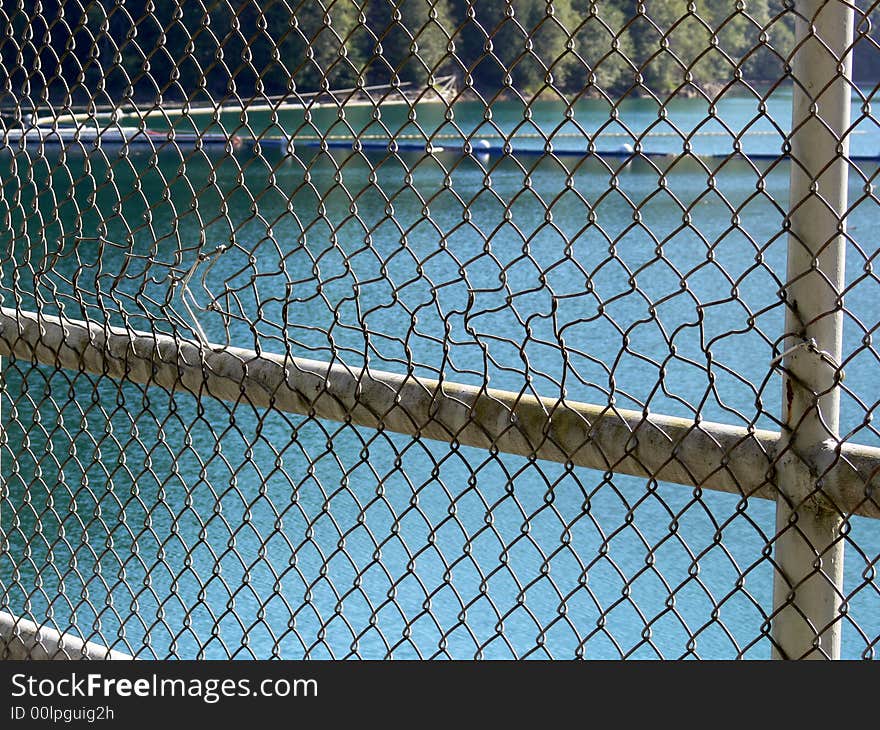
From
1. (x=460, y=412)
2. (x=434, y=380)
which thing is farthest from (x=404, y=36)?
(x=460, y=412)

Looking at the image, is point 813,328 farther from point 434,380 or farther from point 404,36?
point 404,36

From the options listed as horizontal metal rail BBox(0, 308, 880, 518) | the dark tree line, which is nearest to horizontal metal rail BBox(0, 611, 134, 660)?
horizontal metal rail BBox(0, 308, 880, 518)

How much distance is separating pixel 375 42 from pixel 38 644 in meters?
1.17

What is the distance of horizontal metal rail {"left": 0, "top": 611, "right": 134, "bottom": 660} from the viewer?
2.01 meters

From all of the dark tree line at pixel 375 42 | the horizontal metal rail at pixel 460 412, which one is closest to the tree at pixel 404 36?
the dark tree line at pixel 375 42

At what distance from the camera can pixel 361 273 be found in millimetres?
11031

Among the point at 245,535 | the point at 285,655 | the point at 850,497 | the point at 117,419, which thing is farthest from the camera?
the point at 117,419

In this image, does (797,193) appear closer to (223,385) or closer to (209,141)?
(223,385)

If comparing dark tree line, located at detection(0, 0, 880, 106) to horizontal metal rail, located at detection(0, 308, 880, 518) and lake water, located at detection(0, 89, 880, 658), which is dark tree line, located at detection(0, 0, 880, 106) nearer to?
lake water, located at detection(0, 89, 880, 658)

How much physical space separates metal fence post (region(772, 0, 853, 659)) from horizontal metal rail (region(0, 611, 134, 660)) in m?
1.13

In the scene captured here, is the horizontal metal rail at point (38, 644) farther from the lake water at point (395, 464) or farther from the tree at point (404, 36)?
the tree at point (404, 36)

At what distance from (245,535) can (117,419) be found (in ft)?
5.27
